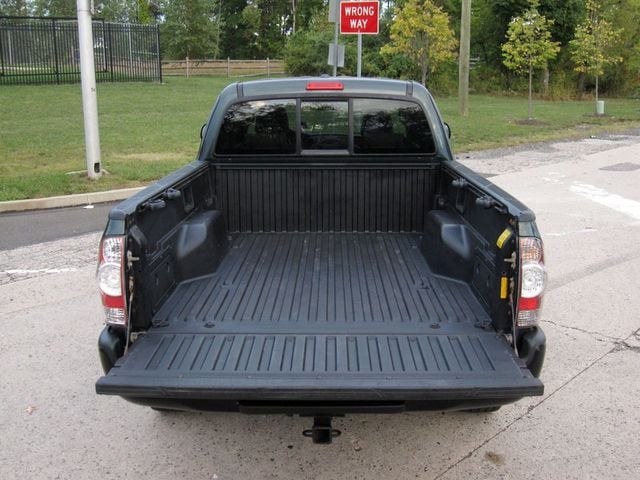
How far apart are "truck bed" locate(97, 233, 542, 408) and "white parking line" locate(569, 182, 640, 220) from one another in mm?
6343

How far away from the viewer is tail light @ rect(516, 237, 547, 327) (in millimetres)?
3086

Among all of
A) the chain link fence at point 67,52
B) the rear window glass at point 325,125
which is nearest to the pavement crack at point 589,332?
the rear window glass at point 325,125

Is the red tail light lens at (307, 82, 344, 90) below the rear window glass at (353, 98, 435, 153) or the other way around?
the other way around

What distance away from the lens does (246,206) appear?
516 cm

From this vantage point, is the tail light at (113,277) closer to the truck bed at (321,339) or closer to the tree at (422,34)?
the truck bed at (321,339)

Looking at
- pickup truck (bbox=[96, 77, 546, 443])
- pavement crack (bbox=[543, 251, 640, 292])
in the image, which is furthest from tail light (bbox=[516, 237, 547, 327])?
pavement crack (bbox=[543, 251, 640, 292])

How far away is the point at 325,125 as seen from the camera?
16.8 ft

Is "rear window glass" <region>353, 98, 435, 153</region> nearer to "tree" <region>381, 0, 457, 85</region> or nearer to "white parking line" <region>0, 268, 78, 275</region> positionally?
"white parking line" <region>0, 268, 78, 275</region>

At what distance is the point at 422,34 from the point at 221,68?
20.7 m

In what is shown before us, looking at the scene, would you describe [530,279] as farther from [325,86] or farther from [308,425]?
[325,86]

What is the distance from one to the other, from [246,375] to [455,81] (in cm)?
3462

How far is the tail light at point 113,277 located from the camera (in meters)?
3.10

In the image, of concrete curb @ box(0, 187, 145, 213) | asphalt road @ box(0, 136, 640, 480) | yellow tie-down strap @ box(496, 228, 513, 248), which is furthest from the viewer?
concrete curb @ box(0, 187, 145, 213)

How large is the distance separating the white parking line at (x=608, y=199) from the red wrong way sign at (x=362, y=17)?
222 inches
